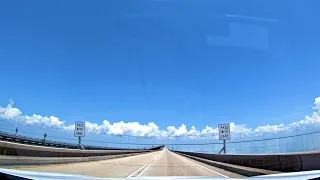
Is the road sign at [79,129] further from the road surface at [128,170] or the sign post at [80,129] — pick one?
the road surface at [128,170]

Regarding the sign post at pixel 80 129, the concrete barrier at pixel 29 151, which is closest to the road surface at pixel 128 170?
the concrete barrier at pixel 29 151

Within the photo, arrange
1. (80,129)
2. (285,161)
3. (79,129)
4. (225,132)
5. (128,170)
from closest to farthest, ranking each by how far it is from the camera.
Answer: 1. (285,161)
2. (128,170)
3. (79,129)
4. (80,129)
5. (225,132)

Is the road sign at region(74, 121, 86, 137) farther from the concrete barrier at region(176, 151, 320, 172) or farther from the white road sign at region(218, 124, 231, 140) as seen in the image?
the concrete barrier at region(176, 151, 320, 172)

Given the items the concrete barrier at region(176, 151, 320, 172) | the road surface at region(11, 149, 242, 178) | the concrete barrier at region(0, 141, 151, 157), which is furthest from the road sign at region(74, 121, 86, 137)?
the concrete barrier at region(176, 151, 320, 172)

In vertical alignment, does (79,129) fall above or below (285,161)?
above

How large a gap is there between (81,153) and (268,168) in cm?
2185

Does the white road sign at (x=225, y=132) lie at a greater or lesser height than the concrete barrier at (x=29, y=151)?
greater

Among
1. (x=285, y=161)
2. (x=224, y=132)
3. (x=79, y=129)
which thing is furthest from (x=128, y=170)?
(x=224, y=132)

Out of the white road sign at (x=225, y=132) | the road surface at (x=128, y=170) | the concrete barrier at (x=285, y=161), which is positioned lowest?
the road surface at (x=128, y=170)

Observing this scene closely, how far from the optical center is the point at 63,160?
82.0 feet

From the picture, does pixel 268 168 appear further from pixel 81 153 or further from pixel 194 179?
pixel 81 153

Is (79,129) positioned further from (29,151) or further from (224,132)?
(224,132)

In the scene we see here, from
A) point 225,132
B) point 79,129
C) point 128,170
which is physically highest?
point 79,129

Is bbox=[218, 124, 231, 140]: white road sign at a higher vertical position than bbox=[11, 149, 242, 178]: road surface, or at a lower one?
higher
